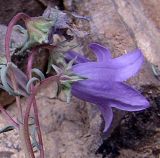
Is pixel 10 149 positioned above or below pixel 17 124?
below

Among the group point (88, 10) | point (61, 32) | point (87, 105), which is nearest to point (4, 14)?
point (88, 10)

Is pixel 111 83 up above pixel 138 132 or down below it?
above

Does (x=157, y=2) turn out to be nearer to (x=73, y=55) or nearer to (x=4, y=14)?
(x=4, y=14)

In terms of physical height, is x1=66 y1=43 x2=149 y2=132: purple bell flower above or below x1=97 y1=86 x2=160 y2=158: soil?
above

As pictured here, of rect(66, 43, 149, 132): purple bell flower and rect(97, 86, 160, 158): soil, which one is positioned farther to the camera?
rect(97, 86, 160, 158): soil

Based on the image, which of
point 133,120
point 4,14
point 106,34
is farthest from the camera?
point 4,14

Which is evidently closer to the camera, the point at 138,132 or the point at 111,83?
the point at 111,83

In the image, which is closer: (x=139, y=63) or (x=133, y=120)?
(x=139, y=63)

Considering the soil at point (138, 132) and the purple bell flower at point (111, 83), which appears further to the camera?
the soil at point (138, 132)
